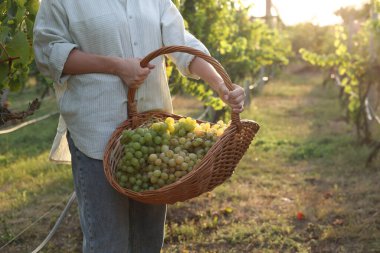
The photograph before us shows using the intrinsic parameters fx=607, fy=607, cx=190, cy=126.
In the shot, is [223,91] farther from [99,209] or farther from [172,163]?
[99,209]

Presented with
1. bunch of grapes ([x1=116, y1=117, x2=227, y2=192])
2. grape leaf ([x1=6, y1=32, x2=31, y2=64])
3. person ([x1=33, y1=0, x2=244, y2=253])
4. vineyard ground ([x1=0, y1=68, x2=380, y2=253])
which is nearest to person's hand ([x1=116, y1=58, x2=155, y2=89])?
person ([x1=33, y1=0, x2=244, y2=253])

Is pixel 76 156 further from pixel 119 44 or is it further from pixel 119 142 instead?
pixel 119 44

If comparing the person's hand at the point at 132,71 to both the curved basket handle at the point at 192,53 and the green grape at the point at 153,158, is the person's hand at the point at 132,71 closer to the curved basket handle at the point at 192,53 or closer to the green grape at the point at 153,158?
the curved basket handle at the point at 192,53

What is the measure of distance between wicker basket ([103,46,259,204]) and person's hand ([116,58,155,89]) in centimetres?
3

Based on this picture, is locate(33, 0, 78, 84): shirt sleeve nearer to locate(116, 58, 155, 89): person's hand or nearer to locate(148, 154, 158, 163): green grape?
locate(116, 58, 155, 89): person's hand

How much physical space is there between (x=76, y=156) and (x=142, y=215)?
0.37 metres

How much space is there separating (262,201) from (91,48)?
3350 millimetres

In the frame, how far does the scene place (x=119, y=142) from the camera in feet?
6.93

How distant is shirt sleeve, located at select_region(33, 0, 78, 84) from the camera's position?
2.06m

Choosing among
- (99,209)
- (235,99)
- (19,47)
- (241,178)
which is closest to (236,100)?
(235,99)

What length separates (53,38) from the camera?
6.86 feet

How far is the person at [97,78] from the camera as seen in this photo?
6.83 ft

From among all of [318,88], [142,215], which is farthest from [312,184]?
[318,88]

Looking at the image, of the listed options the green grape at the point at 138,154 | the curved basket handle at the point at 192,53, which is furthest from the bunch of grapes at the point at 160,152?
the curved basket handle at the point at 192,53
